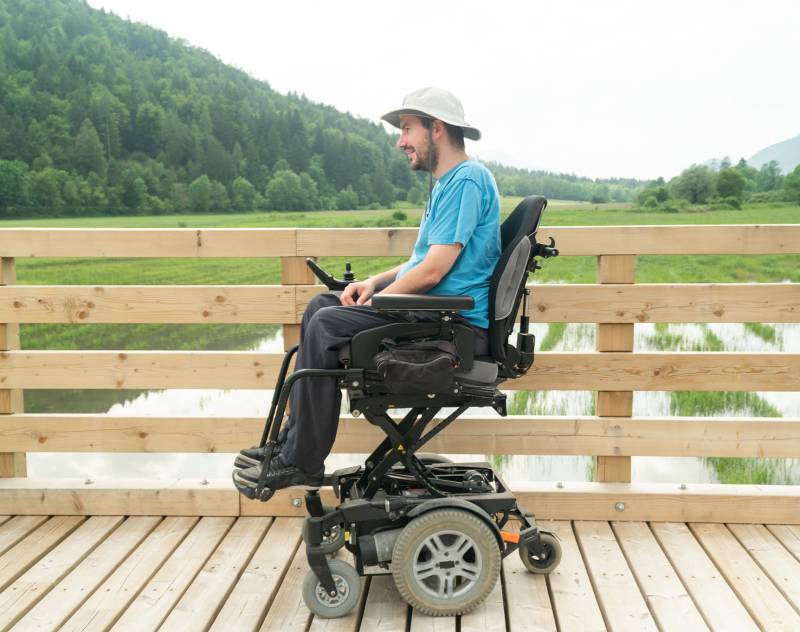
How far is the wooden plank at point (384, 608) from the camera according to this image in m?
2.54

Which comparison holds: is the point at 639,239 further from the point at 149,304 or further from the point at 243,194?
the point at 243,194

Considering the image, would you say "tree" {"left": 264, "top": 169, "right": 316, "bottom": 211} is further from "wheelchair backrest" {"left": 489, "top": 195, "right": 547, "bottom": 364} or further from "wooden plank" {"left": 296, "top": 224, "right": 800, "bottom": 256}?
"wheelchair backrest" {"left": 489, "top": 195, "right": 547, "bottom": 364}

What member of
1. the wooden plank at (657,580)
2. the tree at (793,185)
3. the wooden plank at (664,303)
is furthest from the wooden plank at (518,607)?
the tree at (793,185)

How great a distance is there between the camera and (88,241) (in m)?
3.37

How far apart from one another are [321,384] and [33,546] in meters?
1.45

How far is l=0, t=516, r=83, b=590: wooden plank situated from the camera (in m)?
2.89

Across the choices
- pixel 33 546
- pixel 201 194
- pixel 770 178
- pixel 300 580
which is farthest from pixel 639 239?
pixel 201 194

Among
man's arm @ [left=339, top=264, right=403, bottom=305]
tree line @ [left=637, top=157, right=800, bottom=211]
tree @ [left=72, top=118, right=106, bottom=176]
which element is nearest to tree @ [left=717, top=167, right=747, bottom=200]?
tree line @ [left=637, top=157, right=800, bottom=211]

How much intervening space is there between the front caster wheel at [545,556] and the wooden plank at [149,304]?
49.9 inches

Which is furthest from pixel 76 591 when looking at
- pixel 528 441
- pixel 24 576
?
pixel 528 441

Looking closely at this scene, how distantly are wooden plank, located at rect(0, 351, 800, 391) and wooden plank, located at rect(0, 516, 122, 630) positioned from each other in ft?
1.87

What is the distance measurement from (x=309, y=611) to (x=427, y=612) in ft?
1.23

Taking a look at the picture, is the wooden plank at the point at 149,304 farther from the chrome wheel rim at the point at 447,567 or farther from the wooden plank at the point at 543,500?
the chrome wheel rim at the point at 447,567

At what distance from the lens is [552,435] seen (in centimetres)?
334
